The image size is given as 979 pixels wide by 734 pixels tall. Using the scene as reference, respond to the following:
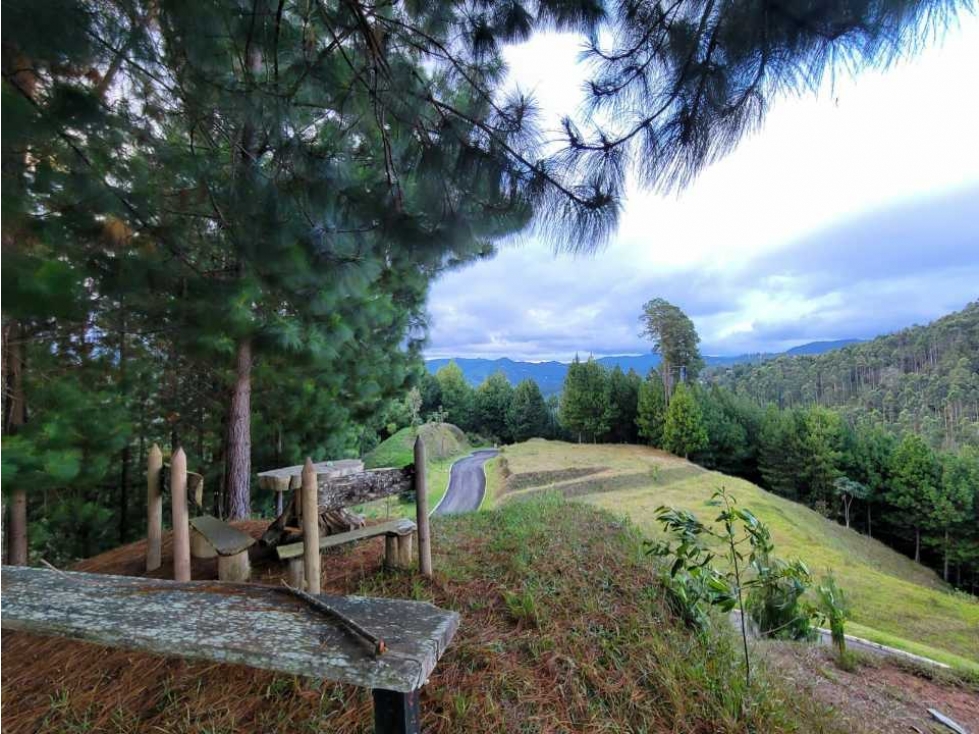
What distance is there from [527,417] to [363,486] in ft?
66.5

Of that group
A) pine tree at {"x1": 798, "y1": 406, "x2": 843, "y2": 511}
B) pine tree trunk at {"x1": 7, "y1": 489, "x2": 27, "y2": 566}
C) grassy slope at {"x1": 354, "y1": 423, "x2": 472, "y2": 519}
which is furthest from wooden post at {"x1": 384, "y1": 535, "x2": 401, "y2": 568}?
pine tree at {"x1": 798, "y1": 406, "x2": 843, "y2": 511}

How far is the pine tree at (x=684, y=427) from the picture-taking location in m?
17.1

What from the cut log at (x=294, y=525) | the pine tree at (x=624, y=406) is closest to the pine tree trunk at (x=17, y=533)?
the cut log at (x=294, y=525)

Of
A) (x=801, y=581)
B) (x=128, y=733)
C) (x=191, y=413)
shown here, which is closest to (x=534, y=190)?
(x=128, y=733)

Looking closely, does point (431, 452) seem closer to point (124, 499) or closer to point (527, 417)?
point (527, 417)

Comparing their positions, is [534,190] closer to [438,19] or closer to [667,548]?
[438,19]

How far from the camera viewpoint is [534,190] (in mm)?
2064

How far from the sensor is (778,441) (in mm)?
18156

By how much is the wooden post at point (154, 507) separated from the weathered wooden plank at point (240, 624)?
1365mm

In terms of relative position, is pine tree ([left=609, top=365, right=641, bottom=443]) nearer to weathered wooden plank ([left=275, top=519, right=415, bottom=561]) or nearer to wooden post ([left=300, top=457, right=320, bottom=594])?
weathered wooden plank ([left=275, top=519, right=415, bottom=561])

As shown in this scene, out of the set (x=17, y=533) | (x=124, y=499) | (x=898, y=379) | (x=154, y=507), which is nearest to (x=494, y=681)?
(x=154, y=507)

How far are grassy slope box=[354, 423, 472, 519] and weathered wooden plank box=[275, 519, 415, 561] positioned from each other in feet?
19.4

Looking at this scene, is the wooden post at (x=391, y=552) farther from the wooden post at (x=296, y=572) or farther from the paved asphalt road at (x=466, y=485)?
the paved asphalt road at (x=466, y=485)

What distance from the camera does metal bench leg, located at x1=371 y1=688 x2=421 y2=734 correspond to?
2.20 ft
